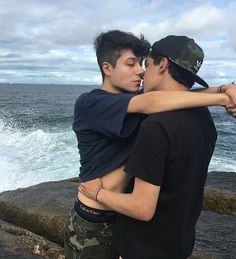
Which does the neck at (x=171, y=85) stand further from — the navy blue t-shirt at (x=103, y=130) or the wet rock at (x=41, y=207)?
the wet rock at (x=41, y=207)

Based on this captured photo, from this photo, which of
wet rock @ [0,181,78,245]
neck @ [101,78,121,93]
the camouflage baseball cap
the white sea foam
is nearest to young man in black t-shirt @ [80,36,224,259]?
the camouflage baseball cap

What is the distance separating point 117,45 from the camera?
97.0 inches

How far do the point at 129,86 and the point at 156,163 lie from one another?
70 centimetres

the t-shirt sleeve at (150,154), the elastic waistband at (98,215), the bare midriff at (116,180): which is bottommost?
the elastic waistband at (98,215)

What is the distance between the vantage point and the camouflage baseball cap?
6.87 feet

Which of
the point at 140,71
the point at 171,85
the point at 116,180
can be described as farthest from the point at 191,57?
the point at 116,180

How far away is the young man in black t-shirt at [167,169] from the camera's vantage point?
6.56 ft

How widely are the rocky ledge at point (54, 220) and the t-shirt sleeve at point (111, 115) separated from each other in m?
2.78

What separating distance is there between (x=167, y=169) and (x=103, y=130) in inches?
19.5

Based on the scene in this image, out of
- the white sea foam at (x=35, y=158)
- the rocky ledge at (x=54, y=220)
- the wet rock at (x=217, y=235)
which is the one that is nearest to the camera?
the wet rock at (x=217, y=235)

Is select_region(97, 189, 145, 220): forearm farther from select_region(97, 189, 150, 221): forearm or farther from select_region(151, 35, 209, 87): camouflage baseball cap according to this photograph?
select_region(151, 35, 209, 87): camouflage baseball cap

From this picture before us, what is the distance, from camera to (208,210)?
6.00 metres

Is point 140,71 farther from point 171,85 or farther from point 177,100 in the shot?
point 177,100

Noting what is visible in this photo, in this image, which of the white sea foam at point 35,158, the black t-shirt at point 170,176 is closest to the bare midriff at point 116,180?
the black t-shirt at point 170,176
